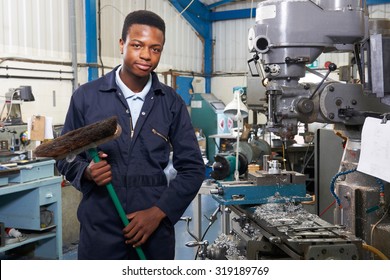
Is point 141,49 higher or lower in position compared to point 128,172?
higher

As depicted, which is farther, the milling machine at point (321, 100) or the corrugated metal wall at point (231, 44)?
the corrugated metal wall at point (231, 44)

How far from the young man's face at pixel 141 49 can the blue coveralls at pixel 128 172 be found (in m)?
0.07

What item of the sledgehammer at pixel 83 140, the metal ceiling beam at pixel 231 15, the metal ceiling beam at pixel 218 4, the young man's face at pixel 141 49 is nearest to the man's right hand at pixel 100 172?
the sledgehammer at pixel 83 140

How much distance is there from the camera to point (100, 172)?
114 cm

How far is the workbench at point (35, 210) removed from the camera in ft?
9.41

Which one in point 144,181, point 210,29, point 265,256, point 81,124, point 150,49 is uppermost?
point 210,29

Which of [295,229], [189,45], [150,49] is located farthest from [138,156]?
[189,45]

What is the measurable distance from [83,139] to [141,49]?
0.92 ft

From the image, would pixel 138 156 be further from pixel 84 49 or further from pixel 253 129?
pixel 84 49

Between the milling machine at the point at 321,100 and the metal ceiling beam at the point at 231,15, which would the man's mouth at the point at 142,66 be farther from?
the metal ceiling beam at the point at 231,15

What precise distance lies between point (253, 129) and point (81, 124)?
6.19 ft

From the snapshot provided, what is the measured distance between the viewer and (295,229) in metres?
1.31

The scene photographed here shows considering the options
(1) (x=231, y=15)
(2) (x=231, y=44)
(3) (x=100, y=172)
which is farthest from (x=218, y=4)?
(3) (x=100, y=172)

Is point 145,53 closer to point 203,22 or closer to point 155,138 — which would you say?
point 155,138
